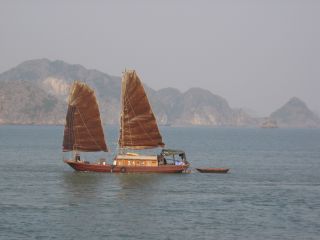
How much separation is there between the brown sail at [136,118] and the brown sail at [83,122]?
3069 millimetres

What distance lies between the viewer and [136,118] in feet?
298

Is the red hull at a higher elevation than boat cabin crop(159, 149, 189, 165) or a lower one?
lower

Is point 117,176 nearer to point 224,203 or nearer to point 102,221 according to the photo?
point 224,203

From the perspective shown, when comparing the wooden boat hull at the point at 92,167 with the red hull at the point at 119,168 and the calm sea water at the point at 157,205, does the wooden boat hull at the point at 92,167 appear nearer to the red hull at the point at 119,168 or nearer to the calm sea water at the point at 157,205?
the red hull at the point at 119,168

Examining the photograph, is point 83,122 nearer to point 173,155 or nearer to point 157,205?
point 173,155

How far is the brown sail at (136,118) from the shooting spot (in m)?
90.3

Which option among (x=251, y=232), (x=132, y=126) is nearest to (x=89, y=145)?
(x=132, y=126)

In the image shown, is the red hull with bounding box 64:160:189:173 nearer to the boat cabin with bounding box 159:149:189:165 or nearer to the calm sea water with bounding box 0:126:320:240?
the boat cabin with bounding box 159:149:189:165

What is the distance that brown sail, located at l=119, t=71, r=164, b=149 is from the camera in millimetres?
90312

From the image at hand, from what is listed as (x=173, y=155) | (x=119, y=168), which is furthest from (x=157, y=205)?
(x=173, y=155)

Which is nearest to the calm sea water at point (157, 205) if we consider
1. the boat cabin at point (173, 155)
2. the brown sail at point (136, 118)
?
the boat cabin at point (173, 155)

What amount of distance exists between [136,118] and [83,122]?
644 centimetres

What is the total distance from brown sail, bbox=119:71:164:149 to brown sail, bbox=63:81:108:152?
3.07 meters

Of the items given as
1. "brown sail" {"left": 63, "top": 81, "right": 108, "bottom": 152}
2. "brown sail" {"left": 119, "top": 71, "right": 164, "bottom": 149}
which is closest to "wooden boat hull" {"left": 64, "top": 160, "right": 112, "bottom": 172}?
"brown sail" {"left": 63, "top": 81, "right": 108, "bottom": 152}
